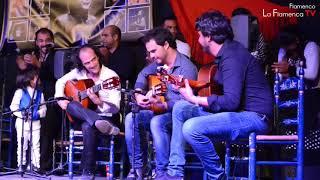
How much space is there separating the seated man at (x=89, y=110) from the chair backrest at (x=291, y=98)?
1.52 metres

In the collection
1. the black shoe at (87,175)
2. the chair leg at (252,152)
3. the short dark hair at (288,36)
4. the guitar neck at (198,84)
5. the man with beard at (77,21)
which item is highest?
the man with beard at (77,21)

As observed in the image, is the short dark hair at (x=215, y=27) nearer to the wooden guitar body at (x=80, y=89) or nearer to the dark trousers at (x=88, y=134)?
the dark trousers at (x=88, y=134)

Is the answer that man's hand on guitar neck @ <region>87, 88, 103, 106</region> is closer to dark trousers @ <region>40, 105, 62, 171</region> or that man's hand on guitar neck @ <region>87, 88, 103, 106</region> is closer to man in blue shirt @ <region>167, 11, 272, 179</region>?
dark trousers @ <region>40, 105, 62, 171</region>

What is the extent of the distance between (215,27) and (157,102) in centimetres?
98

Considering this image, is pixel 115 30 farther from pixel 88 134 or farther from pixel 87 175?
pixel 87 175

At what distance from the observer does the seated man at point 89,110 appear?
4730 mm

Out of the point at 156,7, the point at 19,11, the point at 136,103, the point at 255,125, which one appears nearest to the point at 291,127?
the point at 255,125

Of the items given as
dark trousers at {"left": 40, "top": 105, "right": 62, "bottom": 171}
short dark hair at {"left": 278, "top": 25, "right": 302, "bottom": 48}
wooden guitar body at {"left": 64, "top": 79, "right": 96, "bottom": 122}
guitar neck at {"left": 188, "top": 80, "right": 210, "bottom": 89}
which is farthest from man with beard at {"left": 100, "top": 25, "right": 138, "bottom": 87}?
guitar neck at {"left": 188, "top": 80, "right": 210, "bottom": 89}

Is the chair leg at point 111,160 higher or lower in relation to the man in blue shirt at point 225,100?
lower

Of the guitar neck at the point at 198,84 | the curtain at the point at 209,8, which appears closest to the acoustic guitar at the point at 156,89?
the guitar neck at the point at 198,84

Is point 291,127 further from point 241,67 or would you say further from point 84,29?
point 84,29

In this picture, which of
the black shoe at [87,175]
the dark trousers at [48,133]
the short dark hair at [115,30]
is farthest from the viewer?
the short dark hair at [115,30]

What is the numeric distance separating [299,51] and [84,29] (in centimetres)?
252

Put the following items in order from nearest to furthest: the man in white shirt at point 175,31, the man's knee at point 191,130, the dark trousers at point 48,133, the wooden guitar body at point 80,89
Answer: the man's knee at point 191,130 < the wooden guitar body at point 80,89 < the man in white shirt at point 175,31 < the dark trousers at point 48,133
